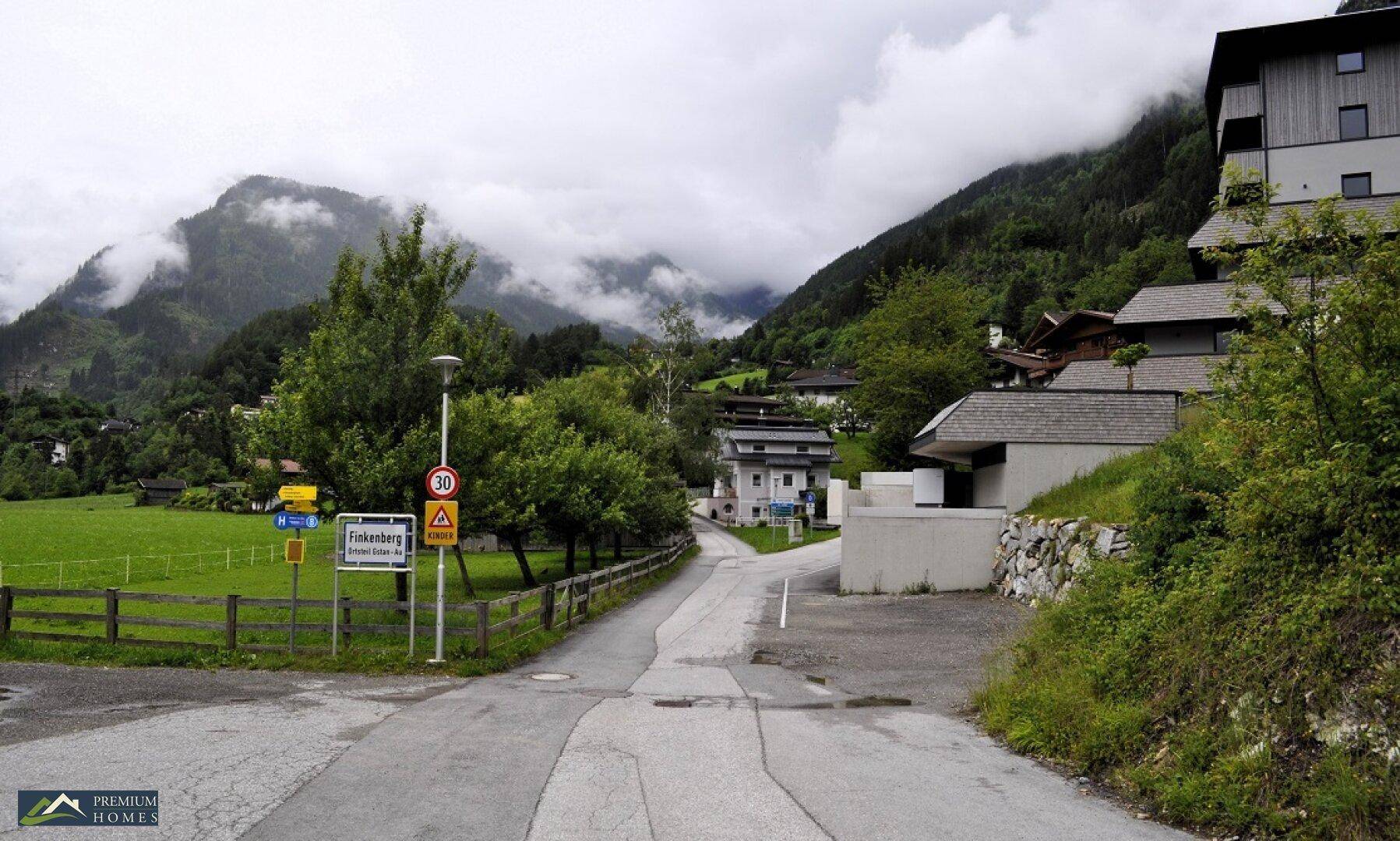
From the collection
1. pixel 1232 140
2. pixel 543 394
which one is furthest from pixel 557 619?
pixel 1232 140

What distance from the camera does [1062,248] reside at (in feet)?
486

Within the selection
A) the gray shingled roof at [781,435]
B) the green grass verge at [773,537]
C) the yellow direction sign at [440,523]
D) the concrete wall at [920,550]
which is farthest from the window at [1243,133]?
the gray shingled roof at [781,435]

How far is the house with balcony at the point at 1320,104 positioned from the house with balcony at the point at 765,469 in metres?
42.6

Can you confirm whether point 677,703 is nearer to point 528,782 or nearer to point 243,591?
point 528,782

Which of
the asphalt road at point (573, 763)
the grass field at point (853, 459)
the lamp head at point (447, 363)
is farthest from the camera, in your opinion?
the grass field at point (853, 459)

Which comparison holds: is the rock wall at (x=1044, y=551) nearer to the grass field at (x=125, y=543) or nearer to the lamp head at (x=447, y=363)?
the lamp head at (x=447, y=363)

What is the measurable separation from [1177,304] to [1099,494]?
1595 cm

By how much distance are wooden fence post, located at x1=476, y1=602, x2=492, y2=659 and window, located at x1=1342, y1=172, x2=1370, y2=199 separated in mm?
36927

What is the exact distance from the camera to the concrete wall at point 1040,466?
26344 millimetres

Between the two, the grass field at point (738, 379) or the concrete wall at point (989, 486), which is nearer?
the concrete wall at point (989, 486)

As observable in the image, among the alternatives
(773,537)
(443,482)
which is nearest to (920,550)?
(443,482)

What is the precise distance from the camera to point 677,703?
11.3m

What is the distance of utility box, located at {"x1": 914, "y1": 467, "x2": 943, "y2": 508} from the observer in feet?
121

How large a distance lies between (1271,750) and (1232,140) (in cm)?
3891
